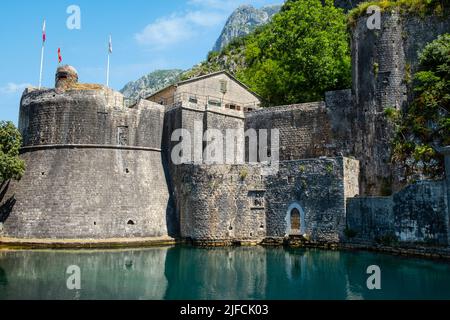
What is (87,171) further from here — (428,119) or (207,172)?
(428,119)

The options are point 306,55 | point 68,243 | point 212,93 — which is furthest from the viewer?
point 212,93

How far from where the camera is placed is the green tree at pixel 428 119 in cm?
2161

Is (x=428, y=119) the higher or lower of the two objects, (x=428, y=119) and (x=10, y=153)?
the higher

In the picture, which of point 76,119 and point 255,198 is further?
point 76,119

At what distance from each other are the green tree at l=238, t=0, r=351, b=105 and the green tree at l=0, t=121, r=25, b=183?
18.8m

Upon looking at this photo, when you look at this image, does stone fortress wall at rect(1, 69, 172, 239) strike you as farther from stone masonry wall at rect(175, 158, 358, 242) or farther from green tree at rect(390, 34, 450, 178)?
green tree at rect(390, 34, 450, 178)

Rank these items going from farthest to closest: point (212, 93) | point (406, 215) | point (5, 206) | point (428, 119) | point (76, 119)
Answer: point (212, 93)
point (76, 119)
point (5, 206)
point (428, 119)
point (406, 215)

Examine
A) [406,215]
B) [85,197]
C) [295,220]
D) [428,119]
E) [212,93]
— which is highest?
[212,93]

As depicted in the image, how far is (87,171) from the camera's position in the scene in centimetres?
2469

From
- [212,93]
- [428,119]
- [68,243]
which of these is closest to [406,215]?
[428,119]

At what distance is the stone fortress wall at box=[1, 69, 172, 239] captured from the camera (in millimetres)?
23391

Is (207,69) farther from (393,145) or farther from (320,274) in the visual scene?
(320,274)

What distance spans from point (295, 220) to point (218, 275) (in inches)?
341

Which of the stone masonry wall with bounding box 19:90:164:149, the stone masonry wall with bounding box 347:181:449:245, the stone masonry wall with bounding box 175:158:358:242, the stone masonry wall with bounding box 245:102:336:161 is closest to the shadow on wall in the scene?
the stone masonry wall with bounding box 19:90:164:149
